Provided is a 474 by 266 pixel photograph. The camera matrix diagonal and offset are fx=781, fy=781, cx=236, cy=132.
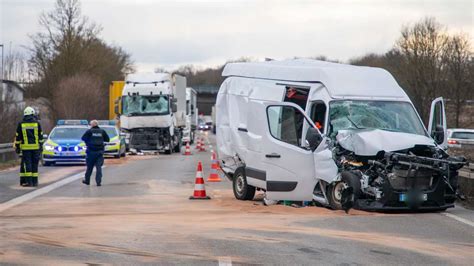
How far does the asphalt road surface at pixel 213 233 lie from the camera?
9.12 metres

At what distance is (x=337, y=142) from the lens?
13.3 m

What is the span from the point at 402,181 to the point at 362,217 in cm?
91

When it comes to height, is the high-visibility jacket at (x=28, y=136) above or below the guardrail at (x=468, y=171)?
above

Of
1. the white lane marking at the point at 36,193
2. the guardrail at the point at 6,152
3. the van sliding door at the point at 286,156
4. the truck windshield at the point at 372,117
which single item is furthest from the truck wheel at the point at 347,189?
the guardrail at the point at 6,152

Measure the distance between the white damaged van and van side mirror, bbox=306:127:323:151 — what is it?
0.02 metres

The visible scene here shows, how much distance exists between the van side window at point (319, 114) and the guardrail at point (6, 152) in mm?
17745

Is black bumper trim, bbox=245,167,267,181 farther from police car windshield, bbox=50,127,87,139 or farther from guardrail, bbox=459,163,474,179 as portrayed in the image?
police car windshield, bbox=50,127,87,139

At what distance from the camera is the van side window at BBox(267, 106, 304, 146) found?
14.3 meters

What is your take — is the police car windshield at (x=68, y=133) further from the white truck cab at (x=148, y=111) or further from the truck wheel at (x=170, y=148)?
the truck wheel at (x=170, y=148)

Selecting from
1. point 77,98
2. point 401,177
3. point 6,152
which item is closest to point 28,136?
point 401,177

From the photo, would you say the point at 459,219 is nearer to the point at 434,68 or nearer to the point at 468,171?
the point at 468,171

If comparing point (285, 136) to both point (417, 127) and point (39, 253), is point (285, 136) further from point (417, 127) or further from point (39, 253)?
point (39, 253)

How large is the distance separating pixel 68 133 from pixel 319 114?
17593 mm

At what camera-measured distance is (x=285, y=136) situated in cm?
1445
